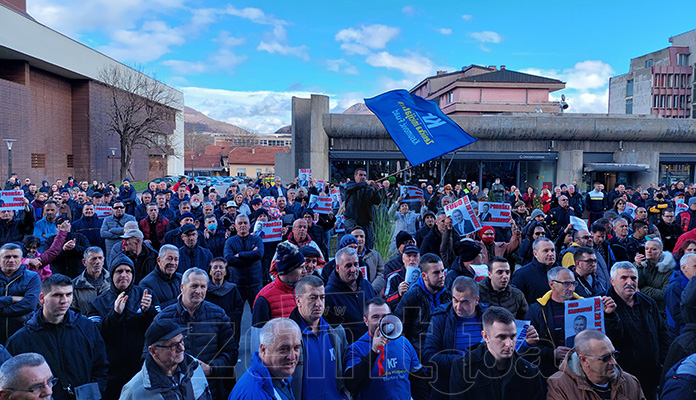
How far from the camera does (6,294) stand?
191 inches

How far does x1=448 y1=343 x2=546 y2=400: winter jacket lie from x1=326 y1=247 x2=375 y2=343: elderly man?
3.70 feet

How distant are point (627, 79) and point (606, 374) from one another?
95.0 metres

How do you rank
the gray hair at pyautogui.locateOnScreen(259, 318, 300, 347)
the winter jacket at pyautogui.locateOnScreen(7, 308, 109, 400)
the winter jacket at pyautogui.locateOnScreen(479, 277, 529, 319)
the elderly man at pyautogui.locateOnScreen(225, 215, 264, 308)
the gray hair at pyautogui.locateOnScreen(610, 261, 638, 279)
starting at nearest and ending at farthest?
the gray hair at pyautogui.locateOnScreen(259, 318, 300, 347), the winter jacket at pyautogui.locateOnScreen(7, 308, 109, 400), the gray hair at pyautogui.locateOnScreen(610, 261, 638, 279), the winter jacket at pyautogui.locateOnScreen(479, 277, 529, 319), the elderly man at pyautogui.locateOnScreen(225, 215, 264, 308)

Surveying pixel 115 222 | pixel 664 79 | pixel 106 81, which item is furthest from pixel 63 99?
pixel 664 79

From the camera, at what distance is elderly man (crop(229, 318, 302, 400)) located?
285 cm

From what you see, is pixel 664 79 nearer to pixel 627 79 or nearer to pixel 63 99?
pixel 627 79

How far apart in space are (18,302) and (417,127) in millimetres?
5545

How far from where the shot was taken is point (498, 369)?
11.2ft

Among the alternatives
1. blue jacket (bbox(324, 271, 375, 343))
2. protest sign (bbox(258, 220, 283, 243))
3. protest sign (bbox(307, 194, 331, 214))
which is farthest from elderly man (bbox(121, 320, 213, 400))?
protest sign (bbox(307, 194, 331, 214))

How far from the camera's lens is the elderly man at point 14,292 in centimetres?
473

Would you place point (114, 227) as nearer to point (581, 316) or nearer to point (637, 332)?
point (581, 316)

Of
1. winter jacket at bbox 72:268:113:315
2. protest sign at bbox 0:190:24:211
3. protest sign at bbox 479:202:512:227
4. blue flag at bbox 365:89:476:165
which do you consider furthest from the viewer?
protest sign at bbox 0:190:24:211

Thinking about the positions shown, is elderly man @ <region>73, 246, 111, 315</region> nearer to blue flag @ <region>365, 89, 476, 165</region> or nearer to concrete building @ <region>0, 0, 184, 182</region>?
blue flag @ <region>365, 89, 476, 165</region>

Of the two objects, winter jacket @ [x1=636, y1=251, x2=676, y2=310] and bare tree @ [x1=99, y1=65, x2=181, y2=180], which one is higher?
bare tree @ [x1=99, y1=65, x2=181, y2=180]
